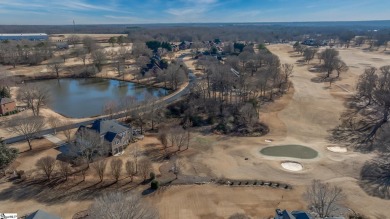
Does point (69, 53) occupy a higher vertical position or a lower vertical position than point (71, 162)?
higher

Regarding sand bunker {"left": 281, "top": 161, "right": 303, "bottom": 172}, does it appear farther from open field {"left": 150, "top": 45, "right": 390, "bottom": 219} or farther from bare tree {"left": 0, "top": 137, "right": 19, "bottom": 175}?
bare tree {"left": 0, "top": 137, "right": 19, "bottom": 175}

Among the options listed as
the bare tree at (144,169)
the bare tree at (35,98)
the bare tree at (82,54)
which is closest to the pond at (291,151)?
the bare tree at (144,169)

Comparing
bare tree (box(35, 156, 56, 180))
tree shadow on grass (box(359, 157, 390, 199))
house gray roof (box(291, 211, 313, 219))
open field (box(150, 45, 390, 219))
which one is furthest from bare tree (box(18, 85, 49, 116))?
tree shadow on grass (box(359, 157, 390, 199))

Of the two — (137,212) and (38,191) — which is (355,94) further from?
(38,191)

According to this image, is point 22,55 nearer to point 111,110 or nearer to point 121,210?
point 111,110

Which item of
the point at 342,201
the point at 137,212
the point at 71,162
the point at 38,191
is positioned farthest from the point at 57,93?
Answer: the point at 342,201

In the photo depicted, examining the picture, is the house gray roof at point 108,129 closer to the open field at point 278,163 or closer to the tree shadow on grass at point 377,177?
the open field at point 278,163

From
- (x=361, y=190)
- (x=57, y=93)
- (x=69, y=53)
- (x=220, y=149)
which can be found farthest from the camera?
(x=69, y=53)
